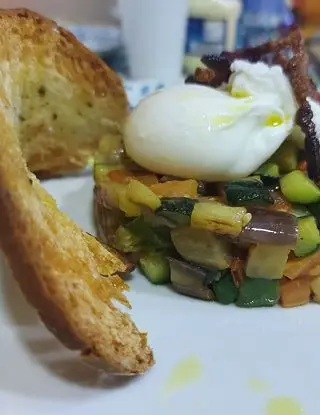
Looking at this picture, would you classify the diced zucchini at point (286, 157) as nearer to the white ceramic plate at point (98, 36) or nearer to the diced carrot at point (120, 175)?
the diced carrot at point (120, 175)

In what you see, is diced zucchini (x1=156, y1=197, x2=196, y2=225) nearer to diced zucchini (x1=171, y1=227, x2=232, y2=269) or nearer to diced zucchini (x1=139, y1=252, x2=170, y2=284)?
diced zucchini (x1=171, y1=227, x2=232, y2=269)

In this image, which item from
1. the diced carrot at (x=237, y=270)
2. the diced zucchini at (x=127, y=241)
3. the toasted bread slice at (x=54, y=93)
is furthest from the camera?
the toasted bread slice at (x=54, y=93)

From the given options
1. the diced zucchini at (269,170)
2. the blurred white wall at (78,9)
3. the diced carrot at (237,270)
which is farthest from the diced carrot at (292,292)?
the blurred white wall at (78,9)

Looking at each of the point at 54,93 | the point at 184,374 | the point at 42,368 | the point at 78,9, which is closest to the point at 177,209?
the point at 184,374

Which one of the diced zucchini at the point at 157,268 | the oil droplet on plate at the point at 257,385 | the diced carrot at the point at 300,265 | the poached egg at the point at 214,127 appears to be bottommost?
the diced zucchini at the point at 157,268

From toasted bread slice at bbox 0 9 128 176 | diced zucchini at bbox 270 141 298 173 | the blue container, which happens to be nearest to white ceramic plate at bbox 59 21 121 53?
the blue container

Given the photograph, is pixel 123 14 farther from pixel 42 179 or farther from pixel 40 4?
pixel 42 179

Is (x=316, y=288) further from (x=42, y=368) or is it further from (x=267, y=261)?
(x=42, y=368)
